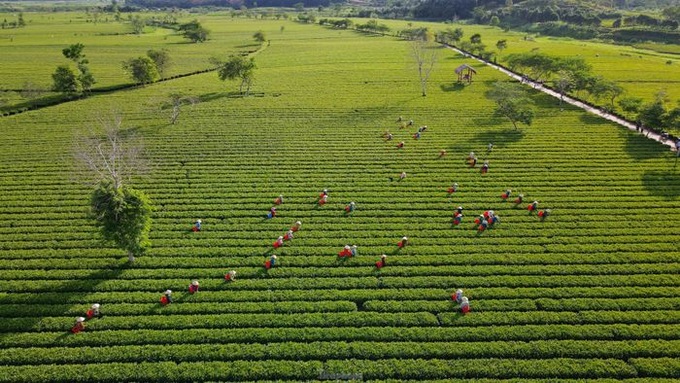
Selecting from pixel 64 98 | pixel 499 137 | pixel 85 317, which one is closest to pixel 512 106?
pixel 499 137

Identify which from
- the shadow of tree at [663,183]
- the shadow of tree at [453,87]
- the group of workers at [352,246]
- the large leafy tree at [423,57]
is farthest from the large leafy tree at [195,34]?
the shadow of tree at [663,183]

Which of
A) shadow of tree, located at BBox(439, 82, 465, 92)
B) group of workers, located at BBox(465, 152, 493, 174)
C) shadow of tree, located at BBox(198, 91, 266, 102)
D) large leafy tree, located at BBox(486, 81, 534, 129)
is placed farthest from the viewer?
shadow of tree, located at BBox(439, 82, 465, 92)

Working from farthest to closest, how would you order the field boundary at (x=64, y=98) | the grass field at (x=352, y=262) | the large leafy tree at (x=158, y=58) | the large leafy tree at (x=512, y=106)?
1. the large leafy tree at (x=158, y=58)
2. the field boundary at (x=64, y=98)
3. the large leafy tree at (x=512, y=106)
4. the grass field at (x=352, y=262)

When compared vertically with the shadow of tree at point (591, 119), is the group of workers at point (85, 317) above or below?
below

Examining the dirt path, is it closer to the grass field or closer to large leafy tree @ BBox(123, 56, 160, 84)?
the grass field

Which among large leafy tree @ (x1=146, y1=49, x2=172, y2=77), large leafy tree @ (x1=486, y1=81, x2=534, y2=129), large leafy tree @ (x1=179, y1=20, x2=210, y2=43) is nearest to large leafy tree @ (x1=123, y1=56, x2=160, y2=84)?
large leafy tree @ (x1=146, y1=49, x2=172, y2=77)

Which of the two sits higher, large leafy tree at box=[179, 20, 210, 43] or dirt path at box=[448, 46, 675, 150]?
large leafy tree at box=[179, 20, 210, 43]

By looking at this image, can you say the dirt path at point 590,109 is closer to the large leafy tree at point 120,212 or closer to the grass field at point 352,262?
the grass field at point 352,262

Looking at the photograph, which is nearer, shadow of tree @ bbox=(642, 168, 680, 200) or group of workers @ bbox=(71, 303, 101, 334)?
group of workers @ bbox=(71, 303, 101, 334)
